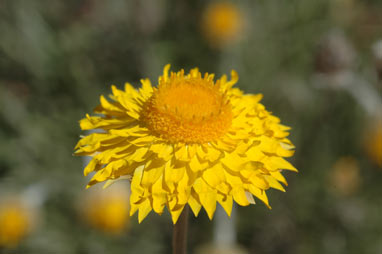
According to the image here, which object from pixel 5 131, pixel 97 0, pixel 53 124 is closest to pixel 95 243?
pixel 53 124

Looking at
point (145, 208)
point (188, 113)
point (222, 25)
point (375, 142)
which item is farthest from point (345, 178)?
point (145, 208)

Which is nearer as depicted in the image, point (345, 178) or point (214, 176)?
point (214, 176)

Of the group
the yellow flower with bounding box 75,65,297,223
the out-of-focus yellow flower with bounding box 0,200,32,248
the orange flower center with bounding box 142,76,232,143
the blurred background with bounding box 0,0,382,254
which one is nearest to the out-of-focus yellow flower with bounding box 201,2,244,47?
the blurred background with bounding box 0,0,382,254

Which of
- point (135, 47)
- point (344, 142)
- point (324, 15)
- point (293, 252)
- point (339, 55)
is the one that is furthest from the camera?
point (324, 15)

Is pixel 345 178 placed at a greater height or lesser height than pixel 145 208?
greater

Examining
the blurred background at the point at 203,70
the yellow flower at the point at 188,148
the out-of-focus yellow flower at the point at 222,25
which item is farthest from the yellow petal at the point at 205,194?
the out-of-focus yellow flower at the point at 222,25

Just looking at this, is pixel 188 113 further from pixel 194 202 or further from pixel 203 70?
pixel 203 70

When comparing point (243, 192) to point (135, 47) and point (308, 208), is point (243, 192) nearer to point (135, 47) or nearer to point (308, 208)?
point (308, 208)
